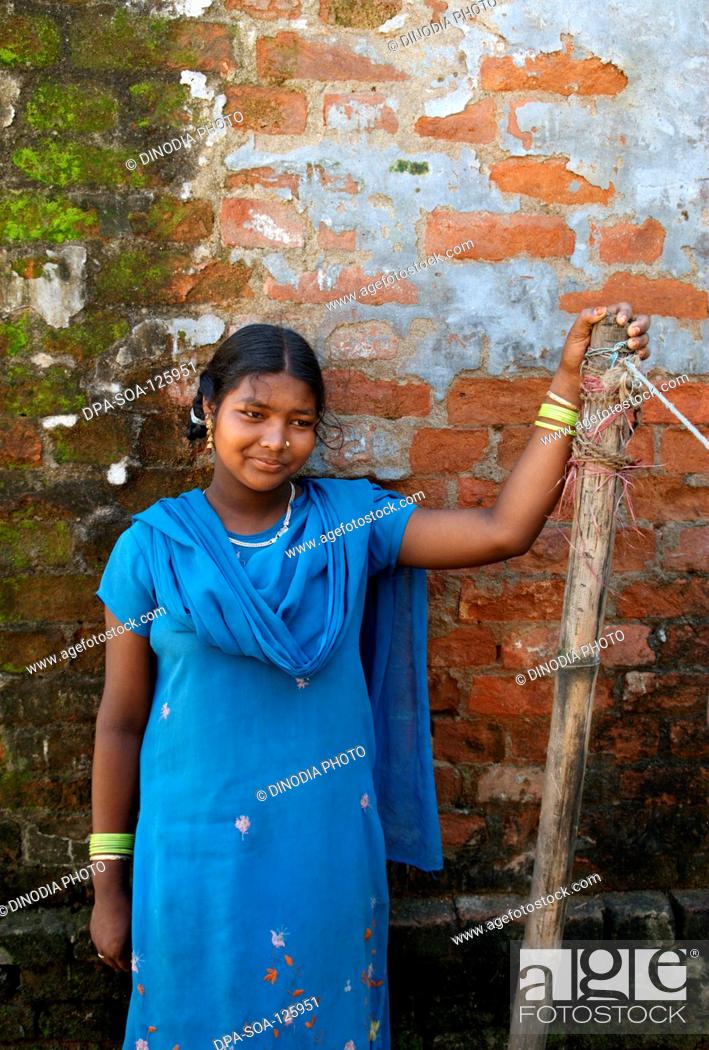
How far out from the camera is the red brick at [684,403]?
2525 mm

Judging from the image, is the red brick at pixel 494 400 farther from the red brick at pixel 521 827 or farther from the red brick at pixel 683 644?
the red brick at pixel 521 827

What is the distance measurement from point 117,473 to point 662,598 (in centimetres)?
152

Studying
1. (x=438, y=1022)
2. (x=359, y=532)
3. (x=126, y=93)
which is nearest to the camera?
(x=359, y=532)

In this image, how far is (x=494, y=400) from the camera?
251cm

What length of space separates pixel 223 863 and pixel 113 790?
0.33m

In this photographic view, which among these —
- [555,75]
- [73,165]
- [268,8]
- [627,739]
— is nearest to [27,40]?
[73,165]

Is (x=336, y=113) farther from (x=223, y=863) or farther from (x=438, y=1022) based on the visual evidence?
(x=438, y=1022)

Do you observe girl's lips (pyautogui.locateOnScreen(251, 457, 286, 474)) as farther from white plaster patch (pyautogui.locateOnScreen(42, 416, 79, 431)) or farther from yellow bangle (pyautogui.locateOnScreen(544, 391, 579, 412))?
white plaster patch (pyautogui.locateOnScreen(42, 416, 79, 431))

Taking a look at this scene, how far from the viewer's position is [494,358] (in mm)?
2488

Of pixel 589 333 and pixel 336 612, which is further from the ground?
pixel 589 333

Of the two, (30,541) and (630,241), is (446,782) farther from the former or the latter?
(630,241)

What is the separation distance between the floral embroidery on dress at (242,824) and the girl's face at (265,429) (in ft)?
2.26

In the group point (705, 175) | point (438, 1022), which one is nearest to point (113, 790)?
point (438, 1022)

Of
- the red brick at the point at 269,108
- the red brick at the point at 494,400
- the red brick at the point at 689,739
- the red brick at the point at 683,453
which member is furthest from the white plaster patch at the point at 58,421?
the red brick at the point at 689,739
